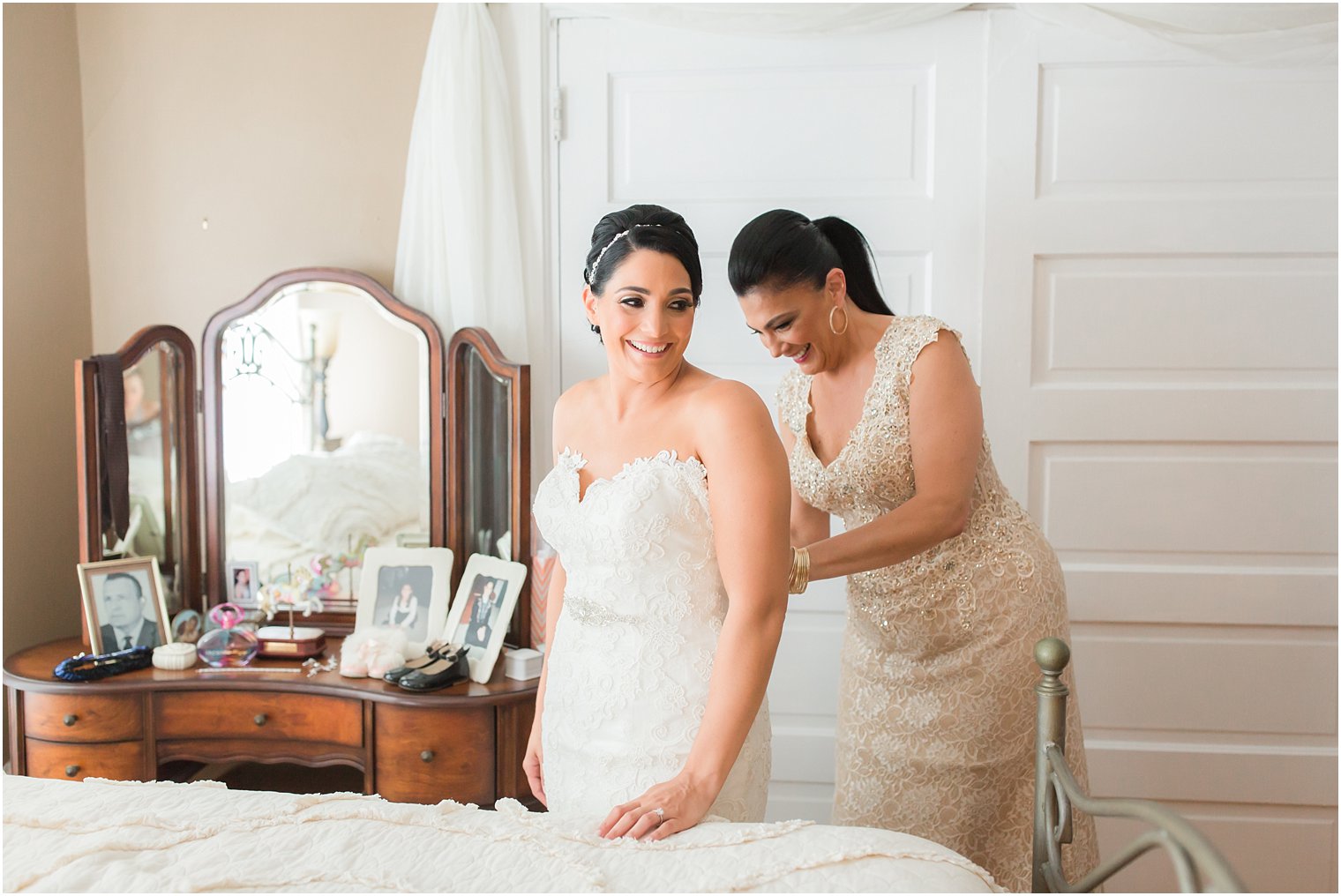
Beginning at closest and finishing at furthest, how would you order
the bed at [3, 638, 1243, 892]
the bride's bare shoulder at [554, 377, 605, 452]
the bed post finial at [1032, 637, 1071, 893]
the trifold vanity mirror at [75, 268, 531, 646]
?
the bed at [3, 638, 1243, 892]
the bed post finial at [1032, 637, 1071, 893]
the bride's bare shoulder at [554, 377, 605, 452]
the trifold vanity mirror at [75, 268, 531, 646]

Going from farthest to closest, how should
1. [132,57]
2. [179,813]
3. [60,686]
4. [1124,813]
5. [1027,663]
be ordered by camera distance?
1. [132,57]
2. [60,686]
3. [1027,663]
4. [179,813]
5. [1124,813]

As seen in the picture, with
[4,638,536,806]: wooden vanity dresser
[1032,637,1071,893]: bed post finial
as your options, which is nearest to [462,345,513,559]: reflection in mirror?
[4,638,536,806]: wooden vanity dresser

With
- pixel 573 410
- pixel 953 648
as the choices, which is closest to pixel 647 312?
pixel 573 410

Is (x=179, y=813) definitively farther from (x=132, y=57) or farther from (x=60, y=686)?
(x=132, y=57)

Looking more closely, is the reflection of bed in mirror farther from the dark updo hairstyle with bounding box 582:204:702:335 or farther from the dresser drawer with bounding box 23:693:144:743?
the dark updo hairstyle with bounding box 582:204:702:335

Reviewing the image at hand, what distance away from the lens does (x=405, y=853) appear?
116 centimetres

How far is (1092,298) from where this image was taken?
2678 millimetres

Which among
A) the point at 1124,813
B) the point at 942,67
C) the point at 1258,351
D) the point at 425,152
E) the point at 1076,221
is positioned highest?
the point at 942,67

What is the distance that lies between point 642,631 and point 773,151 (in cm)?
167

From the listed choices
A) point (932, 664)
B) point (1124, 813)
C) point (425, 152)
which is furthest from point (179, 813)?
point (425, 152)

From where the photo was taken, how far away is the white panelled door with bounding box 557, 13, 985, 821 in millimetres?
2668

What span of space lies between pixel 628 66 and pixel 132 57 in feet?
4.91

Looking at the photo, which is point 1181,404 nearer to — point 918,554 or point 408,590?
point 918,554

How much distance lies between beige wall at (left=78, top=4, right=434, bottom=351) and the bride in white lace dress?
1603mm
